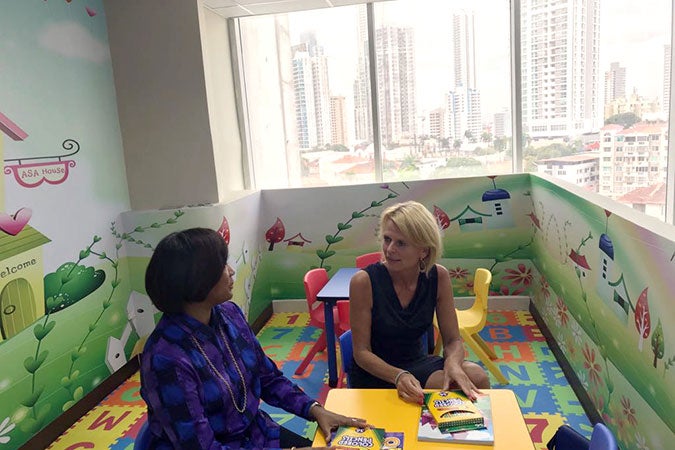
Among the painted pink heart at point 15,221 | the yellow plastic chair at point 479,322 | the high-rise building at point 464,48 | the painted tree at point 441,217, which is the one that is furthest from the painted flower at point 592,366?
the painted pink heart at point 15,221

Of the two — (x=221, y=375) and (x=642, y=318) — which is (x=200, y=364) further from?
(x=642, y=318)

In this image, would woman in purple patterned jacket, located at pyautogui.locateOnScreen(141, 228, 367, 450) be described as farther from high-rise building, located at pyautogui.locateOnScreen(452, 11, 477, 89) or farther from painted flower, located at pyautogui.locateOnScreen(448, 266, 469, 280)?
high-rise building, located at pyautogui.locateOnScreen(452, 11, 477, 89)

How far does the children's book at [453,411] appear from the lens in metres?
1.43

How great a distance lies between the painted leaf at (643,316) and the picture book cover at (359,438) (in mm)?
1221

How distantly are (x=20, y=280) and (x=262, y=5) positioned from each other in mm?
2925

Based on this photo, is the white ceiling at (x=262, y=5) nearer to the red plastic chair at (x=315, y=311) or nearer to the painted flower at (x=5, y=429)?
the red plastic chair at (x=315, y=311)

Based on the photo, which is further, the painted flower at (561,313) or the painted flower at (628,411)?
the painted flower at (561,313)

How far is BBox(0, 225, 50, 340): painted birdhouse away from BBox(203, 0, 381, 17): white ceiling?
2.46m

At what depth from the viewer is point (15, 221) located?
2.76m

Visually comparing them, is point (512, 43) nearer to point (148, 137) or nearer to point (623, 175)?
point (623, 175)

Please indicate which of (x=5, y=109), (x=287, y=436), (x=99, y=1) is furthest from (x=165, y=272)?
(x=99, y=1)

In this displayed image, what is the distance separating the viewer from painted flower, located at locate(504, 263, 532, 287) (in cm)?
455

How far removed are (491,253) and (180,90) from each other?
9.78ft

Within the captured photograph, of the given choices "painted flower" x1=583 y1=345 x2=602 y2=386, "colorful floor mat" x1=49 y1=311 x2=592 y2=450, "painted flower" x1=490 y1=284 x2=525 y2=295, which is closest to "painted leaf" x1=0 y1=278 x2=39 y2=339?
"colorful floor mat" x1=49 y1=311 x2=592 y2=450
